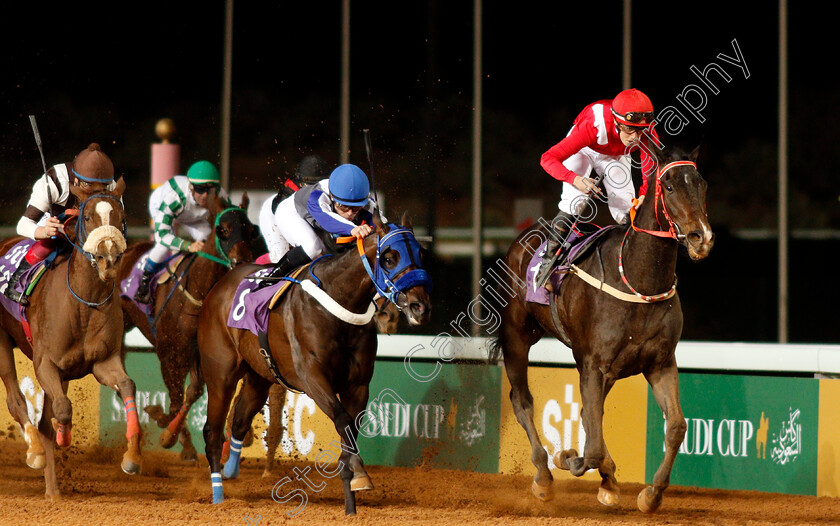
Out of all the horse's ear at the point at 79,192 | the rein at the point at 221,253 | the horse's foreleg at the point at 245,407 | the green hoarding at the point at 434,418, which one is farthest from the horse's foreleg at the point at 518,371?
the horse's ear at the point at 79,192

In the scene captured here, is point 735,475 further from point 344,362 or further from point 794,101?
point 794,101

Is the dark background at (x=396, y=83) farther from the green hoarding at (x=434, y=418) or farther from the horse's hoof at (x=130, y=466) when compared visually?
the horse's hoof at (x=130, y=466)

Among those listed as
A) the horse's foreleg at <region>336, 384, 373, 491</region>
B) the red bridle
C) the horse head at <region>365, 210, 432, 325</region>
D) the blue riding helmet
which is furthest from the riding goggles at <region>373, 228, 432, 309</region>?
the red bridle

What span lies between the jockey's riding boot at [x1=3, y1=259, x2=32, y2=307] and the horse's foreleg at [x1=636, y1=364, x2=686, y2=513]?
13.3 ft

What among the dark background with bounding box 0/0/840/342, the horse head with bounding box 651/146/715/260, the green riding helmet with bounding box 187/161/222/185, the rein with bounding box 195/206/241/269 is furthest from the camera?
the dark background with bounding box 0/0/840/342

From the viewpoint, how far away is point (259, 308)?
21.2ft

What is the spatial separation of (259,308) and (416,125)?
7403 mm

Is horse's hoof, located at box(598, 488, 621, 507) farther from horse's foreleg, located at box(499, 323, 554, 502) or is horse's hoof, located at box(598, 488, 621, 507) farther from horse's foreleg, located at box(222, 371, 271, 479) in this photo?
horse's foreleg, located at box(222, 371, 271, 479)

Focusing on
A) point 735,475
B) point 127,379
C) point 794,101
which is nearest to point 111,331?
point 127,379

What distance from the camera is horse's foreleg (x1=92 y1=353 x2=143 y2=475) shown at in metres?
6.16

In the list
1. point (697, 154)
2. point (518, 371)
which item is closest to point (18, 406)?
point (518, 371)

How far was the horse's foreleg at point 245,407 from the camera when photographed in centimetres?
700

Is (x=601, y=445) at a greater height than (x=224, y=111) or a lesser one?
lesser

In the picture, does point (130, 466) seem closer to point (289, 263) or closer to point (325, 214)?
point (289, 263)
